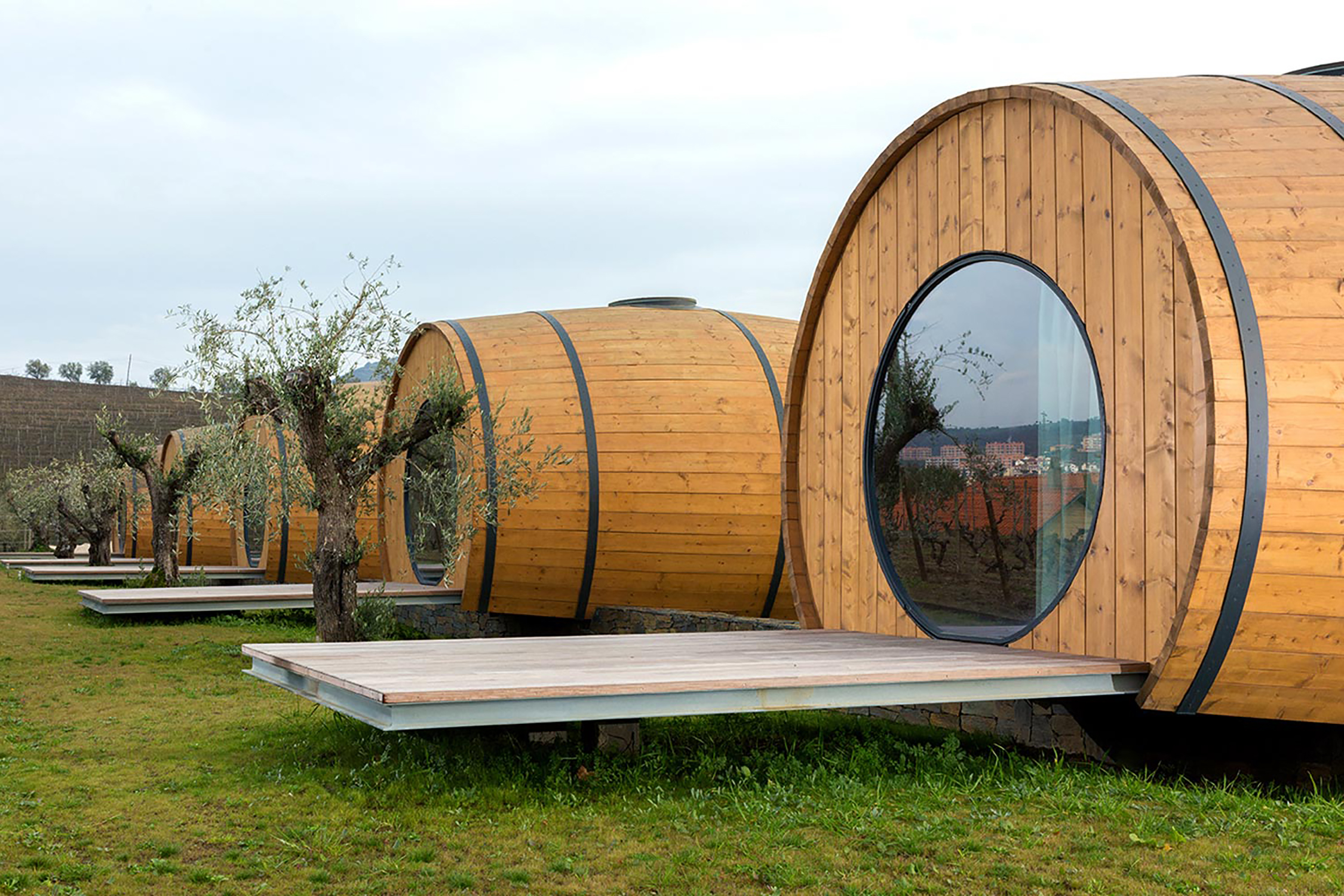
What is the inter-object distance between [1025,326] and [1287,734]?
234cm

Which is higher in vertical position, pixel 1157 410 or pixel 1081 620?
pixel 1157 410

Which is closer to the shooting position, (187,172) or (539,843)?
(539,843)

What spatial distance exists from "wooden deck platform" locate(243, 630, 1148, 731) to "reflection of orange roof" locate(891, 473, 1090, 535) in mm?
662

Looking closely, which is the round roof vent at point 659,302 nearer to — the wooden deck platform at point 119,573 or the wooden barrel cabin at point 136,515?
the wooden deck platform at point 119,573

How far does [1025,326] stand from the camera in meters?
6.45

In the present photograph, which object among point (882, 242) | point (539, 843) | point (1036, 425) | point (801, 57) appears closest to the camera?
point (539, 843)

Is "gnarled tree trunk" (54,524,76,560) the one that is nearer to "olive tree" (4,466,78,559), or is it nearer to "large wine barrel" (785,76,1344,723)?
"olive tree" (4,466,78,559)

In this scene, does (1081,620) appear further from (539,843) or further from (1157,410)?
(539,843)

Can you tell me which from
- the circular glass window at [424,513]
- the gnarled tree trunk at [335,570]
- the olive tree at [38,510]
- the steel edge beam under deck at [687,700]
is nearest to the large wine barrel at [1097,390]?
the steel edge beam under deck at [687,700]

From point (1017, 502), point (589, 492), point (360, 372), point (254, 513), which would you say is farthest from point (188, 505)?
point (1017, 502)

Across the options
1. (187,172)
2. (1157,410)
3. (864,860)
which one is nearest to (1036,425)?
(1157,410)

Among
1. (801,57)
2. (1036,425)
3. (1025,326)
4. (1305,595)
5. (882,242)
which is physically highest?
(801,57)

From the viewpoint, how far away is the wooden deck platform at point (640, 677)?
456 cm

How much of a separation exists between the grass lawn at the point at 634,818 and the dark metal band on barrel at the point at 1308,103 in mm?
2819
